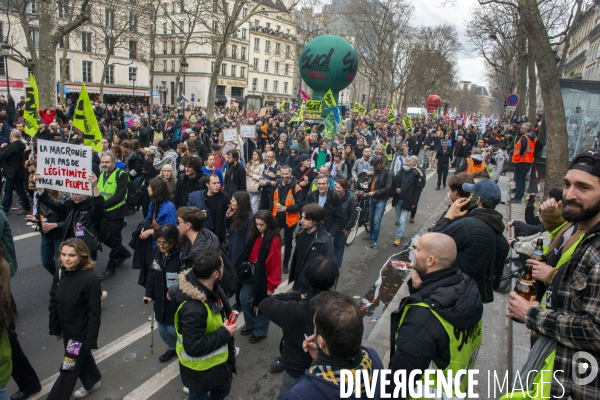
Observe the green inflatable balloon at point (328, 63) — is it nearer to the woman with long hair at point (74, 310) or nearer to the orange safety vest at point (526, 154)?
the orange safety vest at point (526, 154)

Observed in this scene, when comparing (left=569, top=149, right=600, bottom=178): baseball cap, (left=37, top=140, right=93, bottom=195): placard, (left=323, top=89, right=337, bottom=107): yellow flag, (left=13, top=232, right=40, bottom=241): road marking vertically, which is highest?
(left=323, top=89, right=337, bottom=107): yellow flag

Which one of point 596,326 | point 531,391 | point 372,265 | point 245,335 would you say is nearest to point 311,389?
point 531,391

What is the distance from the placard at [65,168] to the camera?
16.8 ft

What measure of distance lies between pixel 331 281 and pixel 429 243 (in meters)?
0.79

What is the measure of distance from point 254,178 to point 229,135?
11.2ft

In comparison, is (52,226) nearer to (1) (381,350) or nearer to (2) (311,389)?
(1) (381,350)

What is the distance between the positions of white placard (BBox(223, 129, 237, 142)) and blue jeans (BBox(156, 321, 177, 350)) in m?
7.26

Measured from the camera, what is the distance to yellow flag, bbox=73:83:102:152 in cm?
713

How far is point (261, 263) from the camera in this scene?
448 centimetres

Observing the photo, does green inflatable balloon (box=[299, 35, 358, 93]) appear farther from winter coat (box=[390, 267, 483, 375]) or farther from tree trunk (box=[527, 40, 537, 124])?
winter coat (box=[390, 267, 483, 375])

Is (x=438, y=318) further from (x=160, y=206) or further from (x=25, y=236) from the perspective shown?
(x=25, y=236)

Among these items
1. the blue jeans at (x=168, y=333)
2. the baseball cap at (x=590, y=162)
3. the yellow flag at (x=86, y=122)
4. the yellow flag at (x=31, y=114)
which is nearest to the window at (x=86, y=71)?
the yellow flag at (x=31, y=114)

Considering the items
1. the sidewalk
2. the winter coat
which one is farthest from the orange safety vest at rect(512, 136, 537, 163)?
the winter coat

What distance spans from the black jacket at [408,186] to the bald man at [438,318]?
6.22 m
